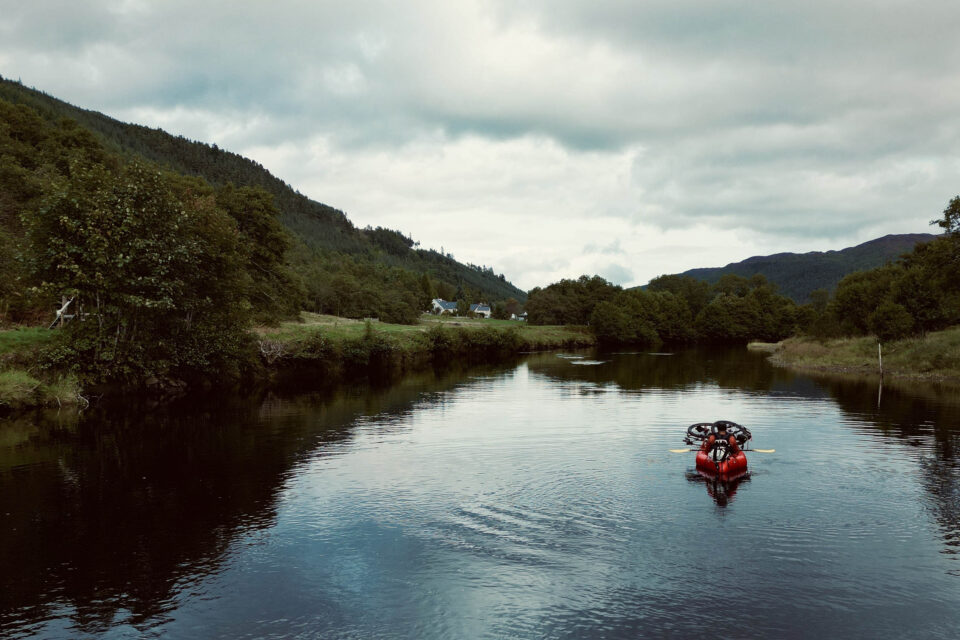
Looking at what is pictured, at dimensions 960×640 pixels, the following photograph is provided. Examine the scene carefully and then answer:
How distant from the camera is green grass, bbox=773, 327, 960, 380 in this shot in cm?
6725

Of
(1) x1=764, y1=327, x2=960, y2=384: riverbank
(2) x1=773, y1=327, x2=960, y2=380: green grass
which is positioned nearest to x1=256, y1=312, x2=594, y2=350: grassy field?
(1) x1=764, y1=327, x2=960, y2=384: riverbank

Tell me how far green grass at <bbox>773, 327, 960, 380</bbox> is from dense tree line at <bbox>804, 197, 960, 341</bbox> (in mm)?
2976

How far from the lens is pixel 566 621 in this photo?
13.5 metres

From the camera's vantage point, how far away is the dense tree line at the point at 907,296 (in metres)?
62.7

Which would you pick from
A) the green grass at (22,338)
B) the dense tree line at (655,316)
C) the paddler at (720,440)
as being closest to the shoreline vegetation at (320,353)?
the green grass at (22,338)

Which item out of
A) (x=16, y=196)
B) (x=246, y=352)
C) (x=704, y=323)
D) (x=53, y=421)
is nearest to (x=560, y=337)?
(x=704, y=323)

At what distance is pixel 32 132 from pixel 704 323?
189 metres

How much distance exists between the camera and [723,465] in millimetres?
24828

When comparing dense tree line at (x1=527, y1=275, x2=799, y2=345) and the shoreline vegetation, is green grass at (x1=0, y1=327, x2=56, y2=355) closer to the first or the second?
the shoreline vegetation

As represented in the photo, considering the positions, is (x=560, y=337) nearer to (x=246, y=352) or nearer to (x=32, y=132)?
(x=246, y=352)

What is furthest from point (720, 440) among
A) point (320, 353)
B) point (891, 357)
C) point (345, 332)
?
point (891, 357)

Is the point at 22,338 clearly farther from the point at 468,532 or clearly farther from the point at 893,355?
the point at 893,355

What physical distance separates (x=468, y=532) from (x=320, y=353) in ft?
193

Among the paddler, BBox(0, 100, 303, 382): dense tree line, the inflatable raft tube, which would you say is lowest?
the inflatable raft tube
